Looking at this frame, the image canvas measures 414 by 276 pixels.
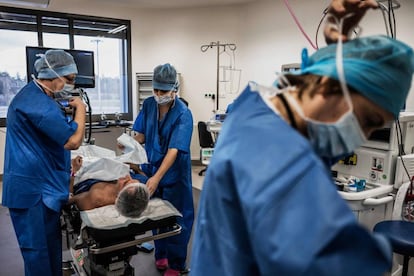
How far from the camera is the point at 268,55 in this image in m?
4.82

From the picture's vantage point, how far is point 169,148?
2062 millimetres

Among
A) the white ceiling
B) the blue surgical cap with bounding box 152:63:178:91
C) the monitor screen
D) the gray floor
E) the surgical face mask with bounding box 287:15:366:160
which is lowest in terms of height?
the gray floor

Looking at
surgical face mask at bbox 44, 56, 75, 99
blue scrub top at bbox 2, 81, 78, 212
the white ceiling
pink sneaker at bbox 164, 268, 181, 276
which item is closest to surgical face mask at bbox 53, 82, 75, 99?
surgical face mask at bbox 44, 56, 75, 99

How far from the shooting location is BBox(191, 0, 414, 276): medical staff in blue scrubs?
1.67 ft

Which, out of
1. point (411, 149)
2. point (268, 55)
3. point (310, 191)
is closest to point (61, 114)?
point (310, 191)

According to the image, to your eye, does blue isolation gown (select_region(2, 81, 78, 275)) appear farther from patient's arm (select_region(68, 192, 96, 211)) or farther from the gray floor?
the gray floor

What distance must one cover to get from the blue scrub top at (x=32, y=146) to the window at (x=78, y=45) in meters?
3.52

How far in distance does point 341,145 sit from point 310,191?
0.66 ft

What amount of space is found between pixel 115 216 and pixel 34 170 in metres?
0.47

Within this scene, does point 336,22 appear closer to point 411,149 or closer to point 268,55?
point 411,149

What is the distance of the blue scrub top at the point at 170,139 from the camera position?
6.80 ft

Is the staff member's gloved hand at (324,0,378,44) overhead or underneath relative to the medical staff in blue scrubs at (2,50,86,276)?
overhead

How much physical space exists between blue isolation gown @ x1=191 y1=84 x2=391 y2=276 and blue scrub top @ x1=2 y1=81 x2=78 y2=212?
124cm

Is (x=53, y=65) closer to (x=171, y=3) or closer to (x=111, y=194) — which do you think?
(x=111, y=194)
